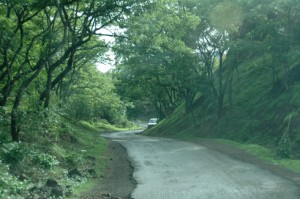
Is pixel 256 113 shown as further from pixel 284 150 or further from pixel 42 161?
pixel 42 161

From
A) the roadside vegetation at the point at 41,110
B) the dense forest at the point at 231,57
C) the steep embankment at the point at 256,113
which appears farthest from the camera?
the steep embankment at the point at 256,113

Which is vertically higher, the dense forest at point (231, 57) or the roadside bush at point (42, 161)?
the dense forest at point (231, 57)

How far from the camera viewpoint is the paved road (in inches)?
378

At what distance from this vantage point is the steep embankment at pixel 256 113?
2412cm

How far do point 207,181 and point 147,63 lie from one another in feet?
75.0

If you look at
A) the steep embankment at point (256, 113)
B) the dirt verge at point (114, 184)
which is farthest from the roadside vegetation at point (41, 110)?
the steep embankment at point (256, 113)

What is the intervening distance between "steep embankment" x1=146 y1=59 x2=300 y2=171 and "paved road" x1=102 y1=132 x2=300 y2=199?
5314 mm

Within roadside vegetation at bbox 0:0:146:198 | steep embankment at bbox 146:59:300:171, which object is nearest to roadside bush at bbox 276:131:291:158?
steep embankment at bbox 146:59:300:171

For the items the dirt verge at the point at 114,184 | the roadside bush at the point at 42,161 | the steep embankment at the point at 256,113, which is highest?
the steep embankment at the point at 256,113

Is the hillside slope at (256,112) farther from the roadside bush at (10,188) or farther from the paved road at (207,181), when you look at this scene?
the roadside bush at (10,188)

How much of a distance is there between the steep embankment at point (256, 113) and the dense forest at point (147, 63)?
0.10m

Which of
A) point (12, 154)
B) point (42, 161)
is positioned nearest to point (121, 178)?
point (42, 161)

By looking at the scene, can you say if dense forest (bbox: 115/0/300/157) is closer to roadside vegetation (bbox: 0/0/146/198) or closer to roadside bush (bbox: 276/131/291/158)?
roadside bush (bbox: 276/131/291/158)

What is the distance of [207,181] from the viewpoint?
11.4 m
